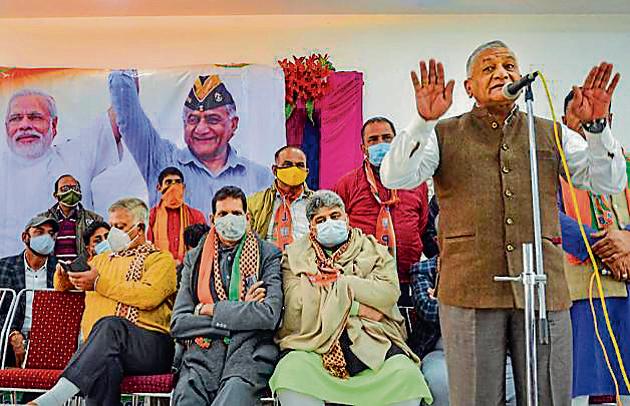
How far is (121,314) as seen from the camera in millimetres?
3896

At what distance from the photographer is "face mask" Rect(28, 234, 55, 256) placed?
186 inches

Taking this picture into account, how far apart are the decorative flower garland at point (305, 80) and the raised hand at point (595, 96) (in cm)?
310

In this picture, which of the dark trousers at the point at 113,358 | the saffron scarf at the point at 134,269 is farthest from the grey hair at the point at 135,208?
the dark trousers at the point at 113,358

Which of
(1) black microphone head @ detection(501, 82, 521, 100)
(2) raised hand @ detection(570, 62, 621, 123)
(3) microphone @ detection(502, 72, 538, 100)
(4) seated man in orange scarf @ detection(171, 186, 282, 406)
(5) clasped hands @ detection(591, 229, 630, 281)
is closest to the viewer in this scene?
(3) microphone @ detection(502, 72, 538, 100)

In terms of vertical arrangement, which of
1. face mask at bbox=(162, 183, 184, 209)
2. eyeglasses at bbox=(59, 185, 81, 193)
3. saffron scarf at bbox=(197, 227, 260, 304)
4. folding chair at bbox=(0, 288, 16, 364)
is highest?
eyeglasses at bbox=(59, 185, 81, 193)

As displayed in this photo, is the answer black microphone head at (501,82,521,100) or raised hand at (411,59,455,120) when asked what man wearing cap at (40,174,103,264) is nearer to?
raised hand at (411,59,455,120)

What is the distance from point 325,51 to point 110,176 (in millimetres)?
1792

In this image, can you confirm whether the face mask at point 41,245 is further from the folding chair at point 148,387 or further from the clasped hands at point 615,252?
the clasped hands at point 615,252

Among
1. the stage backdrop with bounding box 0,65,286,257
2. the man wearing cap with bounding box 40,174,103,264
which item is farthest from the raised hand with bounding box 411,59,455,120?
the man wearing cap with bounding box 40,174,103,264

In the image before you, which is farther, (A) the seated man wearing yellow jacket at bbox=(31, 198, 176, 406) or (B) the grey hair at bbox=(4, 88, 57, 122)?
(B) the grey hair at bbox=(4, 88, 57, 122)

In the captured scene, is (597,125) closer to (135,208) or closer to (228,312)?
(228,312)

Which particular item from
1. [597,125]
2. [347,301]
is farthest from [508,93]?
[347,301]

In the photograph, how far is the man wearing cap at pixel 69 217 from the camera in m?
4.77

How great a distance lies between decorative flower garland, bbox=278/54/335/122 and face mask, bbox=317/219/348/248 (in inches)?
55.4
